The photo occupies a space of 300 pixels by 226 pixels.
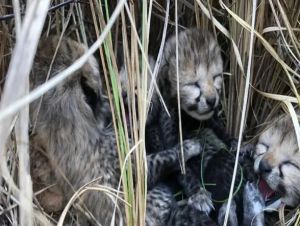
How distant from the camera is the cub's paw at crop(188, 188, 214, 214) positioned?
2.69m

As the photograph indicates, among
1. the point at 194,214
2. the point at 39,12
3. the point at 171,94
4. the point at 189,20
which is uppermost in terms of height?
the point at 39,12

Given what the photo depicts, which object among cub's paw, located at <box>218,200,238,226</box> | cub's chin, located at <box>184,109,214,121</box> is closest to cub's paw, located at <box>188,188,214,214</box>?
cub's paw, located at <box>218,200,238,226</box>

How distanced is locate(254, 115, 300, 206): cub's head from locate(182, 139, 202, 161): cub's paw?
0.28m

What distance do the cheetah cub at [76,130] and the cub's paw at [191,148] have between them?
28cm

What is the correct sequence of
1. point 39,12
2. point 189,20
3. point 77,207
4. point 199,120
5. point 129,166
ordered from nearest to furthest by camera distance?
1. point 39,12
2. point 129,166
3. point 77,207
4. point 199,120
5. point 189,20

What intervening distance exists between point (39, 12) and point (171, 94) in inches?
60.5

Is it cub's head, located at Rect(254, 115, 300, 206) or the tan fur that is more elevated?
the tan fur

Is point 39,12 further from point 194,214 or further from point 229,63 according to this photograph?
point 229,63

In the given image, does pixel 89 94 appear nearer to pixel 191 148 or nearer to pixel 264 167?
pixel 191 148

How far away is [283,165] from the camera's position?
8.77 feet

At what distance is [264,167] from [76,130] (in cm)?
71

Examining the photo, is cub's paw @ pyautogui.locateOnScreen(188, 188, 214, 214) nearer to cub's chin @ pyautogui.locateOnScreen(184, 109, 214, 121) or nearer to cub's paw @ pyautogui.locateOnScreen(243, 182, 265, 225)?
cub's paw @ pyautogui.locateOnScreen(243, 182, 265, 225)

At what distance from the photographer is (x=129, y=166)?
7.43ft

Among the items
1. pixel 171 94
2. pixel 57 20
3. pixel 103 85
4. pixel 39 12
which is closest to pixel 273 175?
pixel 171 94
